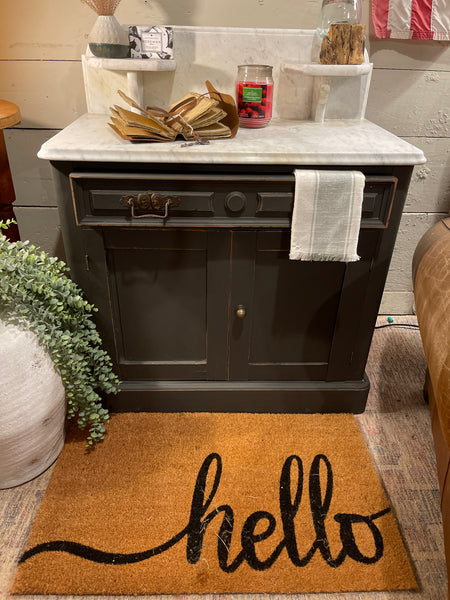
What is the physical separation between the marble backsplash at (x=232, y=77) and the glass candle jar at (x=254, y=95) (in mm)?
116

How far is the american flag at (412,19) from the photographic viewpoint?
1.63m

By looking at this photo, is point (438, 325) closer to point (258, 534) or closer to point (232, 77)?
point (258, 534)

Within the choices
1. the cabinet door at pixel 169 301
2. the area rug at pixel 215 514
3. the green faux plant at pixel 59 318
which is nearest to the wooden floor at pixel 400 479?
the area rug at pixel 215 514

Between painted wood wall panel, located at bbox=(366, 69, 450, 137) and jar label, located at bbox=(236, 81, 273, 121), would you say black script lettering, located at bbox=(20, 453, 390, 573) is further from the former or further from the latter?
painted wood wall panel, located at bbox=(366, 69, 450, 137)

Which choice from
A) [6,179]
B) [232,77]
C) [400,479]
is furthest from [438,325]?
[6,179]

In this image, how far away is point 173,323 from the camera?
1.53 meters

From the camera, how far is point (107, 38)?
1.41 meters

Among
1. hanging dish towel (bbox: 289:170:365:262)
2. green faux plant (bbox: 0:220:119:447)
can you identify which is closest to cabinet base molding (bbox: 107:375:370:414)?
green faux plant (bbox: 0:220:119:447)

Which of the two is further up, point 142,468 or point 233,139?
point 233,139

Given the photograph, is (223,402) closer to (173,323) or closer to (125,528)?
(173,323)

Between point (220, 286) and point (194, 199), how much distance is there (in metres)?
0.30

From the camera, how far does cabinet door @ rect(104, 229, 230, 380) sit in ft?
4.55

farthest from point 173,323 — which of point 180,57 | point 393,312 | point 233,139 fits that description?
point 393,312

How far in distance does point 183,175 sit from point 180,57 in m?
0.63
